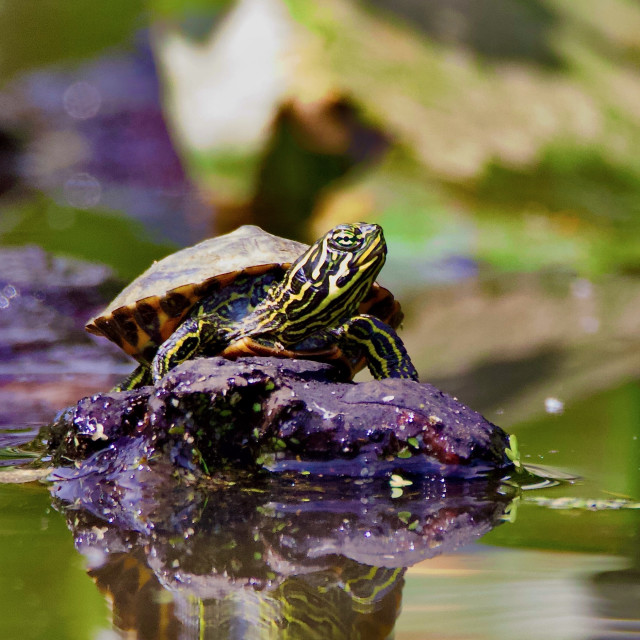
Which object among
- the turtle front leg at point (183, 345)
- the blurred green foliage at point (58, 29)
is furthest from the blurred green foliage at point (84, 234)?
the blurred green foliage at point (58, 29)

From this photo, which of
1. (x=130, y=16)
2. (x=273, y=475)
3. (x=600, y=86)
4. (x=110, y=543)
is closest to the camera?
(x=110, y=543)

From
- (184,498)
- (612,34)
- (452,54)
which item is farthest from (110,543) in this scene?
(612,34)

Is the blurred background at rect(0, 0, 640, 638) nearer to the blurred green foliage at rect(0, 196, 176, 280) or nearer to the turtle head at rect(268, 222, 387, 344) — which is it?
the blurred green foliage at rect(0, 196, 176, 280)

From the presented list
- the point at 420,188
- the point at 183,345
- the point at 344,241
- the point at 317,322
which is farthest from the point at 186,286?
the point at 420,188

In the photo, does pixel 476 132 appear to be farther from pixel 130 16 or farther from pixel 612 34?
pixel 130 16

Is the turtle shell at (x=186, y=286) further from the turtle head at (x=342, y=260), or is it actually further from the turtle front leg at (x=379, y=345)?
the turtle head at (x=342, y=260)

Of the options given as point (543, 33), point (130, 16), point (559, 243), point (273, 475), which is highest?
point (130, 16)
